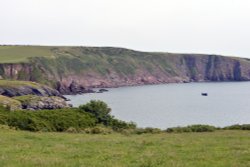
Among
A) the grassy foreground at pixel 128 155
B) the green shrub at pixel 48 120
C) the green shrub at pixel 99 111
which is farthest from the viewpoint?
the green shrub at pixel 99 111

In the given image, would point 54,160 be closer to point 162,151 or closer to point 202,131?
point 162,151

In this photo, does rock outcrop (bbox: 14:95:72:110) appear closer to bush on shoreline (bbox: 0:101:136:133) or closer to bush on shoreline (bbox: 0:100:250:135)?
bush on shoreline (bbox: 0:101:136:133)

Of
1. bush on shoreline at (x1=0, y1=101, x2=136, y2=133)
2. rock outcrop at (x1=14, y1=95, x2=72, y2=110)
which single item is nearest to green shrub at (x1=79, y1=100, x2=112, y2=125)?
bush on shoreline at (x1=0, y1=101, x2=136, y2=133)

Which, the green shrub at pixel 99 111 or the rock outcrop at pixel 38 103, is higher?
the green shrub at pixel 99 111

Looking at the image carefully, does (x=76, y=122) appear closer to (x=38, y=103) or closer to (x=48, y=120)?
(x=48, y=120)

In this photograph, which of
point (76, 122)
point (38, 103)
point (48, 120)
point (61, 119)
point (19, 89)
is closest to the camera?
point (48, 120)

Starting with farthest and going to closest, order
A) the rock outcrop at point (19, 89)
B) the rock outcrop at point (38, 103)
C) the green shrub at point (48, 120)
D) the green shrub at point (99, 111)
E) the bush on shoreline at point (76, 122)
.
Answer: the rock outcrop at point (19, 89), the rock outcrop at point (38, 103), the green shrub at point (99, 111), the green shrub at point (48, 120), the bush on shoreline at point (76, 122)

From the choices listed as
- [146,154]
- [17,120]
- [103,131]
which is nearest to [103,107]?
[17,120]

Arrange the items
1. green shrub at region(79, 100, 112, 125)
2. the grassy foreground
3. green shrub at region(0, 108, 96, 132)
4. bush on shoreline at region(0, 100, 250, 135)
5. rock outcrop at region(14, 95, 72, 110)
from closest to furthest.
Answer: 1. the grassy foreground
2. bush on shoreline at region(0, 100, 250, 135)
3. green shrub at region(0, 108, 96, 132)
4. green shrub at region(79, 100, 112, 125)
5. rock outcrop at region(14, 95, 72, 110)

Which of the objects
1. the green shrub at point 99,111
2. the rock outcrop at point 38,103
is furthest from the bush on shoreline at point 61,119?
the rock outcrop at point 38,103

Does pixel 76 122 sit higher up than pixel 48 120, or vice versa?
pixel 48 120

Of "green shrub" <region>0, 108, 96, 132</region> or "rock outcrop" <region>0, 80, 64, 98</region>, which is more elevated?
"green shrub" <region>0, 108, 96, 132</region>

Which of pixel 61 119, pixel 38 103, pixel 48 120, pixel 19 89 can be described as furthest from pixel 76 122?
pixel 19 89

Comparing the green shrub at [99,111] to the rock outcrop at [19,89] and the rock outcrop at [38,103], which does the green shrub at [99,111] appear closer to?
the rock outcrop at [38,103]
